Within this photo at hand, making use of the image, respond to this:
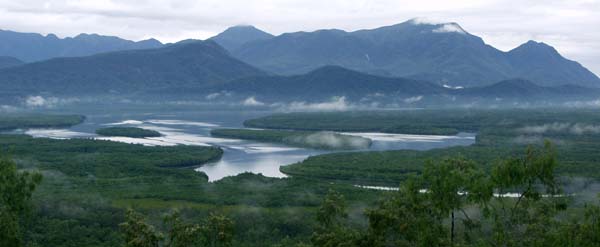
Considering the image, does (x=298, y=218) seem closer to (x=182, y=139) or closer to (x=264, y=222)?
(x=264, y=222)

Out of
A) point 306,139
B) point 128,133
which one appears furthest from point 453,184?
point 128,133

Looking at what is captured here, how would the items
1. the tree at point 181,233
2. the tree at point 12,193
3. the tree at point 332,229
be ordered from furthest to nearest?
the tree at point 332,229
the tree at point 181,233
the tree at point 12,193

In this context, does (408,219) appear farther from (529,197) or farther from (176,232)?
(176,232)

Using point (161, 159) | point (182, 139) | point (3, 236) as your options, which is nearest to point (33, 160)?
point (161, 159)

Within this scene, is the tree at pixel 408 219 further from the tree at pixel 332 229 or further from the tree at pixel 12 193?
the tree at pixel 12 193

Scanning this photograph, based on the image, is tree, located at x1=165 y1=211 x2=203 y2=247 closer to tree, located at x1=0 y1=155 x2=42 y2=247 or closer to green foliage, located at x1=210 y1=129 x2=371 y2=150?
tree, located at x1=0 y1=155 x2=42 y2=247

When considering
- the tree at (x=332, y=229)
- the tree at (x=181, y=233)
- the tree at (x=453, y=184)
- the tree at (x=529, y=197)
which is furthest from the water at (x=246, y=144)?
the tree at (x=453, y=184)

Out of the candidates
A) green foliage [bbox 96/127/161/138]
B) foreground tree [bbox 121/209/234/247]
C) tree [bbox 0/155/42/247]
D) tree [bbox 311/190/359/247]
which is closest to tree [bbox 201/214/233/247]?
foreground tree [bbox 121/209/234/247]

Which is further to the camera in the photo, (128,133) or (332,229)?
(128,133)

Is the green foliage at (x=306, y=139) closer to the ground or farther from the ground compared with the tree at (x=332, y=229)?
closer to the ground
